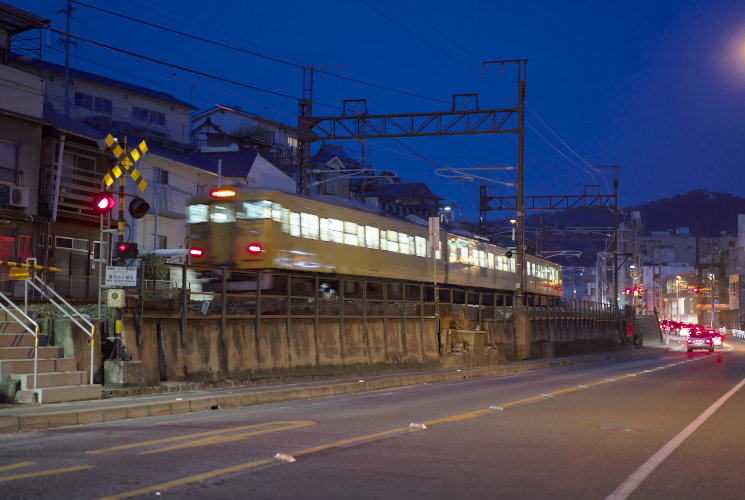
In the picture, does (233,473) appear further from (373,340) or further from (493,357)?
(493,357)

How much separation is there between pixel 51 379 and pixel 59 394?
368mm

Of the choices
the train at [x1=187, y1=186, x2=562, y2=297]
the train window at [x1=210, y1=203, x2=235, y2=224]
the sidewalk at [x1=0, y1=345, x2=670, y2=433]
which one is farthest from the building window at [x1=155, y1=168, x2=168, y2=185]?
the sidewalk at [x1=0, y1=345, x2=670, y2=433]

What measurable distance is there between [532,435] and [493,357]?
77.8ft

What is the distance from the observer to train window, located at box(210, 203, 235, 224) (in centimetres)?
2555

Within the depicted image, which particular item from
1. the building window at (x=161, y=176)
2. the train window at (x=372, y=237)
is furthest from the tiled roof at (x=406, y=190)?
the train window at (x=372, y=237)

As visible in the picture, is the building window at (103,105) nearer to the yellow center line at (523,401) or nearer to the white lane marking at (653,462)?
the yellow center line at (523,401)

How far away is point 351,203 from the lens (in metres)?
30.4

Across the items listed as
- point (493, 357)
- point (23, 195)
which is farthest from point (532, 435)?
point (493, 357)

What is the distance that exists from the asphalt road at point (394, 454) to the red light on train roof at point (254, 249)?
32.4 ft

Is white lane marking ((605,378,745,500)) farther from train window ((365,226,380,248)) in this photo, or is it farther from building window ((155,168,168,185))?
building window ((155,168,168,185))

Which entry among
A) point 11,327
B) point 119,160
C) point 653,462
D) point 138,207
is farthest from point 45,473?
point 119,160

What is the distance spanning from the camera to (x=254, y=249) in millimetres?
24812

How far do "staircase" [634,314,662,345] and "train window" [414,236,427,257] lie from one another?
169 ft

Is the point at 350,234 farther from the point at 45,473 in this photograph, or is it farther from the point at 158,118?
the point at 158,118
